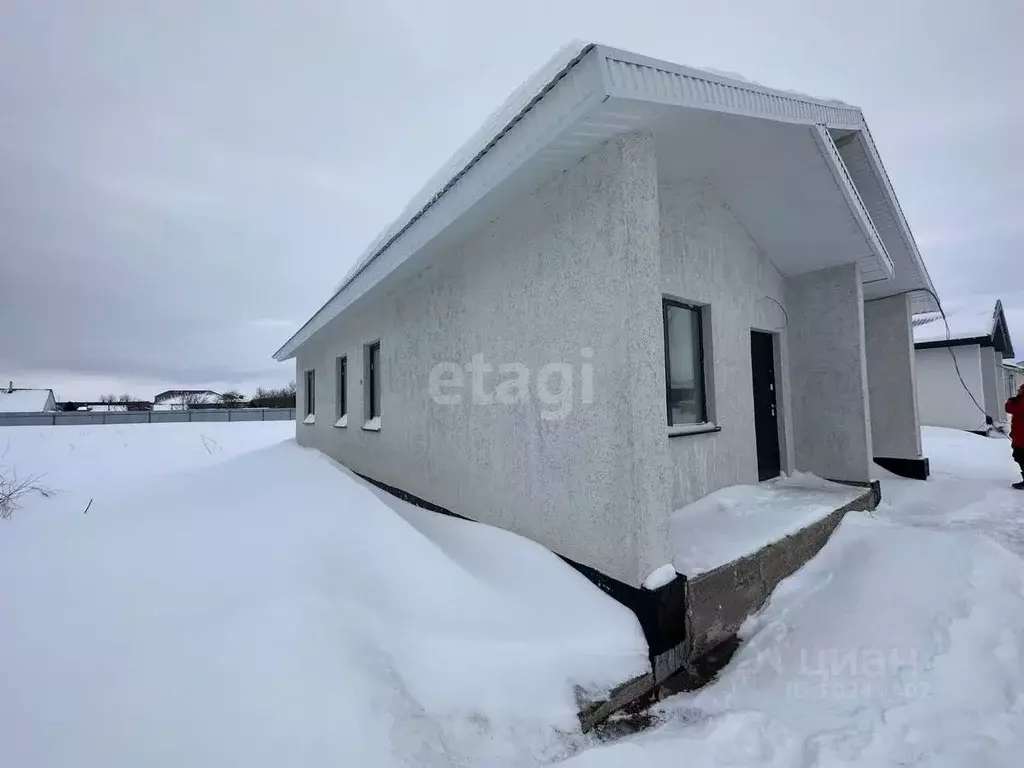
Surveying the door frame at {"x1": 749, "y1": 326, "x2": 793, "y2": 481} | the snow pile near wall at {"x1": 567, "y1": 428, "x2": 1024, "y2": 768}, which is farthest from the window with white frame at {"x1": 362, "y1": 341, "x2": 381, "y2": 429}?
the snow pile near wall at {"x1": 567, "y1": 428, "x2": 1024, "y2": 768}

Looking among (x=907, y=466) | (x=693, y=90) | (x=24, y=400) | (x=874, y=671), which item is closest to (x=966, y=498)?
(x=907, y=466)

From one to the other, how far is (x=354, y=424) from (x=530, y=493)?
545 cm

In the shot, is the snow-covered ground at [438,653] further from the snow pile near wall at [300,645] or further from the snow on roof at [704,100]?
the snow on roof at [704,100]

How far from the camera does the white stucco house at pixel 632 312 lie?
9.39 feet

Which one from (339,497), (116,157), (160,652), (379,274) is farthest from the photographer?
(116,157)

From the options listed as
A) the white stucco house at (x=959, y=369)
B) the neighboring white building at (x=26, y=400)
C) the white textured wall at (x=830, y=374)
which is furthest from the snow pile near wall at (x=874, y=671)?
the neighboring white building at (x=26, y=400)

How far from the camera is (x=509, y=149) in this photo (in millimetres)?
3025

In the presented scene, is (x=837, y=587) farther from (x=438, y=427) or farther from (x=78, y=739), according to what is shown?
(x=78, y=739)

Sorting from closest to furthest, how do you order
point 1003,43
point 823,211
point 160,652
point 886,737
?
point 886,737 → point 160,652 → point 823,211 → point 1003,43

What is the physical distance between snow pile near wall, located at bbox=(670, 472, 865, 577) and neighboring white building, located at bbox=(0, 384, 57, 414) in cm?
5211

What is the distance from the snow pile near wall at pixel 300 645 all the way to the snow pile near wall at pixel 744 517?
99cm

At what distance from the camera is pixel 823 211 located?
5.00 meters

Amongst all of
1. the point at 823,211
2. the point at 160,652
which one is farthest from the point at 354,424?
the point at 823,211

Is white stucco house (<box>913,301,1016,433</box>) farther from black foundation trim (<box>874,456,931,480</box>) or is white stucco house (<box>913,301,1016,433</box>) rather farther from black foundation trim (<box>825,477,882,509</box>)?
black foundation trim (<box>825,477,882,509</box>)
